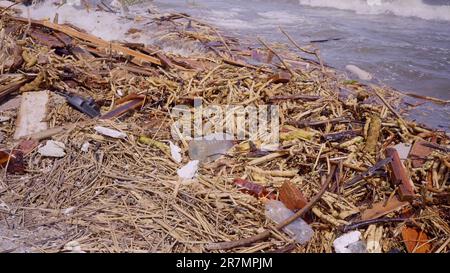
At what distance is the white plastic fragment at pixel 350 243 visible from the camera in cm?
280

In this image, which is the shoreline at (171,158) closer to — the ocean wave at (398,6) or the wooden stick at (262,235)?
the wooden stick at (262,235)

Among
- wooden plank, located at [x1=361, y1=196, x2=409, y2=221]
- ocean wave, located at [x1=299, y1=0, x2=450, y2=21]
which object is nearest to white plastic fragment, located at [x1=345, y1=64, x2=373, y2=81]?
wooden plank, located at [x1=361, y1=196, x2=409, y2=221]

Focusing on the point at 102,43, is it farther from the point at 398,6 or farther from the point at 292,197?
the point at 398,6

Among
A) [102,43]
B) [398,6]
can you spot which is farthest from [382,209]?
[398,6]

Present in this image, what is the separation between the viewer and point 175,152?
11.9ft

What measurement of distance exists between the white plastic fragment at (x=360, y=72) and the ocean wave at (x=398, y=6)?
28.6 ft

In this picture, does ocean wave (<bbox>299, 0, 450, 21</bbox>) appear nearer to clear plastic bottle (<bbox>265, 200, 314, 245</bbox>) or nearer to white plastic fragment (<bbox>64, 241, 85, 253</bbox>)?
clear plastic bottle (<bbox>265, 200, 314, 245</bbox>)

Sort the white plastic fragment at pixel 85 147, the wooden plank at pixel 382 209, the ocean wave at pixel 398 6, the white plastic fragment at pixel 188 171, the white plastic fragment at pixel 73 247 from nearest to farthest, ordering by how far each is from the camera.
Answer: the white plastic fragment at pixel 73 247
the wooden plank at pixel 382 209
the white plastic fragment at pixel 188 171
the white plastic fragment at pixel 85 147
the ocean wave at pixel 398 6

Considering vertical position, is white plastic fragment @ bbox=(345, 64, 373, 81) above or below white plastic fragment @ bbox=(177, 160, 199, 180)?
above

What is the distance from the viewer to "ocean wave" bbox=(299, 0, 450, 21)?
45.4 feet

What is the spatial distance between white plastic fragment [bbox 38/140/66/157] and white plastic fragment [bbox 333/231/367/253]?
2.62 meters

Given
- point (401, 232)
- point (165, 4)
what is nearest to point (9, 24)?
point (165, 4)

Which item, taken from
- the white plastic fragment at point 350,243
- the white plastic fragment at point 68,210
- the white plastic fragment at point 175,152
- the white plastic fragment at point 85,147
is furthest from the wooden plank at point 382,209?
the white plastic fragment at point 85,147
